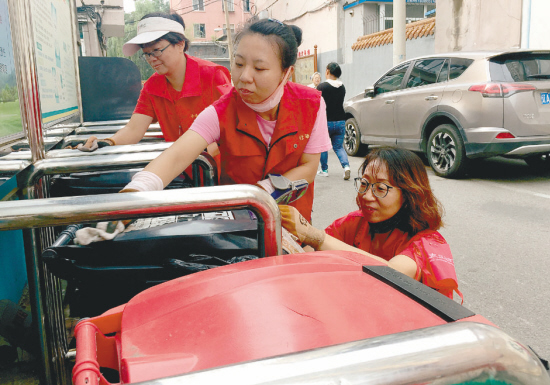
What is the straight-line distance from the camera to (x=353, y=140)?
8.78m

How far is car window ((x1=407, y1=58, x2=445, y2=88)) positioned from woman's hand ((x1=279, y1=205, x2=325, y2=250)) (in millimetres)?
5877

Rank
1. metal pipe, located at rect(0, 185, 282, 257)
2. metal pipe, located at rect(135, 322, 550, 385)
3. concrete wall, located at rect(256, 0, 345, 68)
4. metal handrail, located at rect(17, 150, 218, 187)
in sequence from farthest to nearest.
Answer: concrete wall, located at rect(256, 0, 345, 68) < metal handrail, located at rect(17, 150, 218, 187) < metal pipe, located at rect(0, 185, 282, 257) < metal pipe, located at rect(135, 322, 550, 385)

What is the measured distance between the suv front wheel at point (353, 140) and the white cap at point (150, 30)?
6.45 metres

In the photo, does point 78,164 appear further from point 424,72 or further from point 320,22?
point 320,22

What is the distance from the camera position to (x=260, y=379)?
1.33ft

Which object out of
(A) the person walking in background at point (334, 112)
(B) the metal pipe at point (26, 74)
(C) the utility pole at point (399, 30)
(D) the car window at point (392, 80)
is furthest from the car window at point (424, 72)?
(B) the metal pipe at point (26, 74)

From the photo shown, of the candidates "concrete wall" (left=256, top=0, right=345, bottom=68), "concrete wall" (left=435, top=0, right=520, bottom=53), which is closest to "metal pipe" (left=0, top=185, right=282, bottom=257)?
"concrete wall" (left=435, top=0, right=520, bottom=53)

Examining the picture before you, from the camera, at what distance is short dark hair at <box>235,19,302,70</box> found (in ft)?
5.68

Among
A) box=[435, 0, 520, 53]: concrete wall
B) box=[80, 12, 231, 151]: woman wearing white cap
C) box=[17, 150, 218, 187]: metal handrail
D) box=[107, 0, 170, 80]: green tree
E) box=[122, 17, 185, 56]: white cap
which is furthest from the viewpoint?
box=[107, 0, 170, 80]: green tree

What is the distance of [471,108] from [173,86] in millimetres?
4475

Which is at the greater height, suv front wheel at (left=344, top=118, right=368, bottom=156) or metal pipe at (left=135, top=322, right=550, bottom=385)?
metal pipe at (left=135, top=322, right=550, bottom=385)

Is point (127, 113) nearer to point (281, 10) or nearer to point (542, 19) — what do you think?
point (542, 19)

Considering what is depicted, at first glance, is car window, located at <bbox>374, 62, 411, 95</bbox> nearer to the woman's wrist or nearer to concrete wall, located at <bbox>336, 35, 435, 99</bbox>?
Answer: concrete wall, located at <bbox>336, 35, 435, 99</bbox>

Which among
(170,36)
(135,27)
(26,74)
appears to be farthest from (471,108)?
(135,27)
